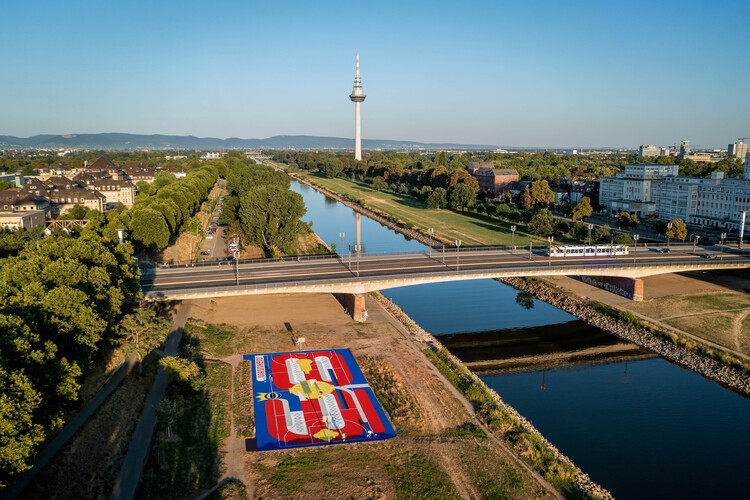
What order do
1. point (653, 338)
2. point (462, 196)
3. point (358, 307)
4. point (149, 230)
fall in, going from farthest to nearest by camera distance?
point (462, 196)
point (149, 230)
point (358, 307)
point (653, 338)

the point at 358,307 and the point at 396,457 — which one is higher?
the point at 358,307

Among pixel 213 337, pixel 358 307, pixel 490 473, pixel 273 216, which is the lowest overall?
pixel 490 473

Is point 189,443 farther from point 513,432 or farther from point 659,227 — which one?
point 659,227

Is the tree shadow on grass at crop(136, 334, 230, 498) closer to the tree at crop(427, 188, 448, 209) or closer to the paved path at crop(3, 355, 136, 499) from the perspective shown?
the paved path at crop(3, 355, 136, 499)

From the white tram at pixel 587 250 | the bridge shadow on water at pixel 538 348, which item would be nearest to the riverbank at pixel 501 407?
the bridge shadow on water at pixel 538 348

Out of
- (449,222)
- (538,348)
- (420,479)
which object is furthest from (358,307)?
(449,222)

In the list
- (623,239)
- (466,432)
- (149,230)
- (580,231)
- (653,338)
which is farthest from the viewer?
(580,231)

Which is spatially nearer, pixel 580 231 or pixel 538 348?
pixel 538 348

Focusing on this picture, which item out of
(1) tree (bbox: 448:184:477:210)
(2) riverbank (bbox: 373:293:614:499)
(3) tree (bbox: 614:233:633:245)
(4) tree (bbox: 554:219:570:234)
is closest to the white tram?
(3) tree (bbox: 614:233:633:245)
